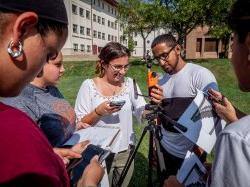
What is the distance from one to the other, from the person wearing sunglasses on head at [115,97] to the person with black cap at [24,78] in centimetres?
236

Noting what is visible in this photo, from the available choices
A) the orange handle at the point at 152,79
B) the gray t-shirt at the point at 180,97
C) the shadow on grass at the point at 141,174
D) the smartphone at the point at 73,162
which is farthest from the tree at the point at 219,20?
the smartphone at the point at 73,162

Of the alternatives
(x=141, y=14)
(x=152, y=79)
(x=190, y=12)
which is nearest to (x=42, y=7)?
(x=152, y=79)

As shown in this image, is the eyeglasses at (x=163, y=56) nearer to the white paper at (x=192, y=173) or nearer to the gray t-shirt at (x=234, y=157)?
the white paper at (x=192, y=173)

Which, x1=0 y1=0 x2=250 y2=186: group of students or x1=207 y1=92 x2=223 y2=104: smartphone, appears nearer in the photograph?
x1=0 y1=0 x2=250 y2=186: group of students

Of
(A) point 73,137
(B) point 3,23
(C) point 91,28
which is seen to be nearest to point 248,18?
(B) point 3,23

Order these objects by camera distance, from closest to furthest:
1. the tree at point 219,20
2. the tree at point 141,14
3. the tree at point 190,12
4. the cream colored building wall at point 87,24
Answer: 1. the tree at point 190,12
2. the tree at point 141,14
3. the tree at point 219,20
4. the cream colored building wall at point 87,24

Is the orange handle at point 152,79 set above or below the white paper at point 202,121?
above

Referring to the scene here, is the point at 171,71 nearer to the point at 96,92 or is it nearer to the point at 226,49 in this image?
the point at 96,92

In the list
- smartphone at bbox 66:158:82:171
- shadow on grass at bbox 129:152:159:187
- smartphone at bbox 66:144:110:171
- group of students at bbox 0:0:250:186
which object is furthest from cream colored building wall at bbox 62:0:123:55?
smartphone at bbox 66:158:82:171

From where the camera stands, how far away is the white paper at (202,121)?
2699mm

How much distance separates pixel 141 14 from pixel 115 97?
26.4m

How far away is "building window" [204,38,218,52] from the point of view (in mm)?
42569

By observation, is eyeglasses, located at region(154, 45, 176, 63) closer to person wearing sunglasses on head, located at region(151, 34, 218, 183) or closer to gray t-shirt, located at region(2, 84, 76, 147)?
person wearing sunglasses on head, located at region(151, 34, 218, 183)

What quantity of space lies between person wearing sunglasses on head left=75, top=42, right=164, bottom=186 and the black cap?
232 centimetres
